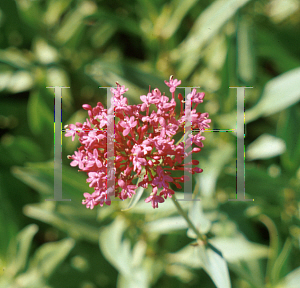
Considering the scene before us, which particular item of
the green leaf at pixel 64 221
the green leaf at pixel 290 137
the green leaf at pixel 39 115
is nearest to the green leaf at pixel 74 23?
the green leaf at pixel 39 115

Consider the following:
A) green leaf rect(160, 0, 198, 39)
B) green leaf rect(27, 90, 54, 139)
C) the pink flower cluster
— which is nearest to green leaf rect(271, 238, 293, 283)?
the pink flower cluster

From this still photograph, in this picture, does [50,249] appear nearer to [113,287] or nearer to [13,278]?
[13,278]

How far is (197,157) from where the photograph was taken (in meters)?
1.44

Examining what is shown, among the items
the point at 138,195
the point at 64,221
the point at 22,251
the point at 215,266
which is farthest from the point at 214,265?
the point at 22,251

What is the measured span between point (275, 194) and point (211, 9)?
100 centimetres

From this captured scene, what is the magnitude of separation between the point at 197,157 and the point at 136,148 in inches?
24.2

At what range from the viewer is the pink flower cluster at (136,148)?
2.91 ft

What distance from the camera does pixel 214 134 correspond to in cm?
176

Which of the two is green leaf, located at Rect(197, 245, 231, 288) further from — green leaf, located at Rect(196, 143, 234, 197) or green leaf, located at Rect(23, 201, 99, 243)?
green leaf, located at Rect(23, 201, 99, 243)

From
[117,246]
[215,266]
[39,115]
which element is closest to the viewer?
[215,266]

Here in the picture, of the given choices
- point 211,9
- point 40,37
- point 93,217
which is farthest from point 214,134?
point 40,37

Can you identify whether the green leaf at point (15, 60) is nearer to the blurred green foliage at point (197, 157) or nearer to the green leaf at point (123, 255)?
the blurred green foliage at point (197, 157)

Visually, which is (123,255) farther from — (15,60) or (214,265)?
(15,60)

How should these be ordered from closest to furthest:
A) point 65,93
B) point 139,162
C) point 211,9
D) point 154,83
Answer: point 139,162
point 154,83
point 211,9
point 65,93
